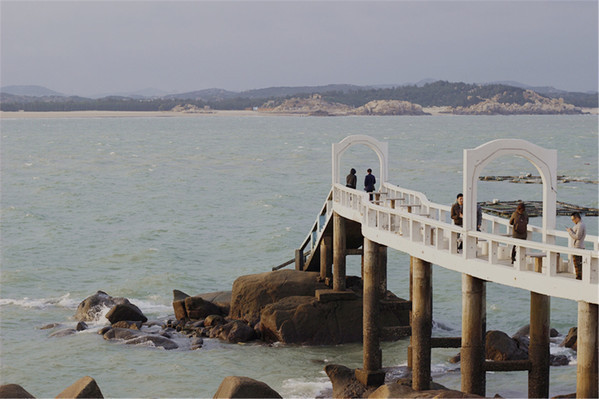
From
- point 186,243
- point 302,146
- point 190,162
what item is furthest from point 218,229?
point 302,146

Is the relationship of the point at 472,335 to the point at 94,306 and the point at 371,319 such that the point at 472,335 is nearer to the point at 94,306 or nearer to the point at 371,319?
the point at 371,319

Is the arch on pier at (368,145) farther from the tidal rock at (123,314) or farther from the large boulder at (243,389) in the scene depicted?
the large boulder at (243,389)

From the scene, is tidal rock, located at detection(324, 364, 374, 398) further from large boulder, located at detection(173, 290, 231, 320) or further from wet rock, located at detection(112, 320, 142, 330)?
wet rock, located at detection(112, 320, 142, 330)

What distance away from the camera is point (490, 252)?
16844 mm

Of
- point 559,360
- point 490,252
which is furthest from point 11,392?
point 559,360

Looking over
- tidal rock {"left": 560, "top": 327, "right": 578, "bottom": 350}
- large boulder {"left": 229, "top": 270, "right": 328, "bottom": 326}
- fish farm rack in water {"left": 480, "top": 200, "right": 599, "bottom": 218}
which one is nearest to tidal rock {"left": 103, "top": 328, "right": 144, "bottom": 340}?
large boulder {"left": 229, "top": 270, "right": 328, "bottom": 326}

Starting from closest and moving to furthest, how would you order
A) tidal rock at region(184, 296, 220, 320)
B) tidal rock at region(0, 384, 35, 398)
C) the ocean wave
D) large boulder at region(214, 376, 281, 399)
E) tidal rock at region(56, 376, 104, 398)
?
large boulder at region(214, 376, 281, 399), tidal rock at region(56, 376, 104, 398), tidal rock at region(0, 384, 35, 398), tidal rock at region(184, 296, 220, 320), the ocean wave

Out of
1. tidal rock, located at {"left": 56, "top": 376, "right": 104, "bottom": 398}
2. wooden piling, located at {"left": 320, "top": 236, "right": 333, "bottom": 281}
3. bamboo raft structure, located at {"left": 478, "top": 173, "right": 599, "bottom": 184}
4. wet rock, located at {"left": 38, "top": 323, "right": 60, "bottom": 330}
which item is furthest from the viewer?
bamboo raft structure, located at {"left": 478, "top": 173, "right": 599, "bottom": 184}

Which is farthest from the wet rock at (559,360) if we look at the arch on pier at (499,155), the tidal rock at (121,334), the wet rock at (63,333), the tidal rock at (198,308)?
the wet rock at (63,333)

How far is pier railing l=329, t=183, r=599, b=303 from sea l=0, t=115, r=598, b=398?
4.99 meters

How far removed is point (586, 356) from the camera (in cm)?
1526

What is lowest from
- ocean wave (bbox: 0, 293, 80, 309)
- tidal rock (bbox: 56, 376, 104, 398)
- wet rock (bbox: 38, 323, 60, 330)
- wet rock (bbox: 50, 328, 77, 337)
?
ocean wave (bbox: 0, 293, 80, 309)

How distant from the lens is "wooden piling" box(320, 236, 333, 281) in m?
29.1

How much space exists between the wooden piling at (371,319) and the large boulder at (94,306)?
11.7 m
